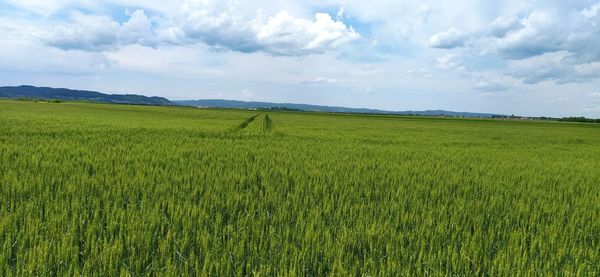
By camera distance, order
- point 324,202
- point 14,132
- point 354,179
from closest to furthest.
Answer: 1. point 324,202
2. point 354,179
3. point 14,132

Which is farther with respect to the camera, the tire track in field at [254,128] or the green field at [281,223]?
the tire track in field at [254,128]

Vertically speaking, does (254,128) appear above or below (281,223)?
below

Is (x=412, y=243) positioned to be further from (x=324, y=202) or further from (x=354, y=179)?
(x=354, y=179)

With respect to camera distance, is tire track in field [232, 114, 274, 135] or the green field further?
tire track in field [232, 114, 274, 135]

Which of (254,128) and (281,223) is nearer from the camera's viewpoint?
(281,223)

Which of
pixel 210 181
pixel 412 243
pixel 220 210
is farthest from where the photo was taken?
pixel 210 181

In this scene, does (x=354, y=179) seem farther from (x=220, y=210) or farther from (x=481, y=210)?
(x=220, y=210)

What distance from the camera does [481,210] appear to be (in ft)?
17.9

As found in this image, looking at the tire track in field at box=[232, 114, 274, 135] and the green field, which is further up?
the green field

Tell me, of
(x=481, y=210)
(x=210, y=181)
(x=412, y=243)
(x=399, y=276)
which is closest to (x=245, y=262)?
(x=399, y=276)

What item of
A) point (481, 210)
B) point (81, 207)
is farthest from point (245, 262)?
point (481, 210)

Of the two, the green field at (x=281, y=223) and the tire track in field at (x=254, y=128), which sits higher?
the green field at (x=281, y=223)

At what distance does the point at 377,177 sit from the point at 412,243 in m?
3.66

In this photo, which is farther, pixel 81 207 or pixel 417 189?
pixel 417 189
